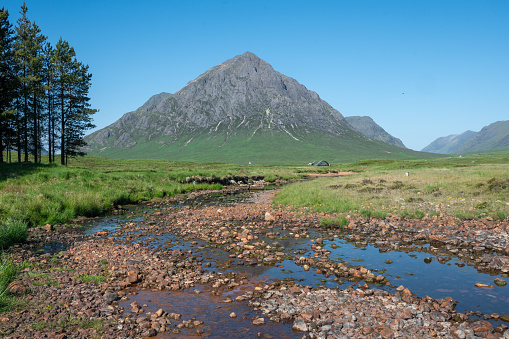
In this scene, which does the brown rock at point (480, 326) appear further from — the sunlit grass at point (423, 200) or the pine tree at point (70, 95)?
the pine tree at point (70, 95)

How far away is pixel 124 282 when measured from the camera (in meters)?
10.4

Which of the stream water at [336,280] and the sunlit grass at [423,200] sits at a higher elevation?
the sunlit grass at [423,200]

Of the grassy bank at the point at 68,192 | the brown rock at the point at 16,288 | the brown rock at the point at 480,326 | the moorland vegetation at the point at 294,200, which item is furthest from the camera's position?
the grassy bank at the point at 68,192

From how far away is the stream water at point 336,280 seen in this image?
334 inches

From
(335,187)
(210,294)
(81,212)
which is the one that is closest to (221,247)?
(210,294)

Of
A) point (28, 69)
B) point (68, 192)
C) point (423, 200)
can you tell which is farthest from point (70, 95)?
point (423, 200)

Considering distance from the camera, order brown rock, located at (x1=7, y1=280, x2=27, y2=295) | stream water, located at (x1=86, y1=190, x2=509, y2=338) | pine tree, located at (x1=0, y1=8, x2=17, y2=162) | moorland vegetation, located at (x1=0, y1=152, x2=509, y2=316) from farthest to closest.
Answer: pine tree, located at (x1=0, y1=8, x2=17, y2=162), moorland vegetation, located at (x1=0, y1=152, x2=509, y2=316), brown rock, located at (x1=7, y1=280, x2=27, y2=295), stream water, located at (x1=86, y1=190, x2=509, y2=338)

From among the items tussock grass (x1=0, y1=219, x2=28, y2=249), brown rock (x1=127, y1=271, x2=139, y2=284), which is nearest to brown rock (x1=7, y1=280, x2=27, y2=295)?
brown rock (x1=127, y1=271, x2=139, y2=284)

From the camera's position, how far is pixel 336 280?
10516 mm

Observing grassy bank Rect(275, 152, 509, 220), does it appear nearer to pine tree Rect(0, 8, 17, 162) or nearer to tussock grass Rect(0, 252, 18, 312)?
tussock grass Rect(0, 252, 18, 312)

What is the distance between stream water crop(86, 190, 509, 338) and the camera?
8477mm

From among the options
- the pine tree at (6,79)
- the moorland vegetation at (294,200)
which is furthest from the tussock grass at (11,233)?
the pine tree at (6,79)

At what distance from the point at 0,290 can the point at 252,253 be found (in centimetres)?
882

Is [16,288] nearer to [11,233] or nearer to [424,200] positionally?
[11,233]
